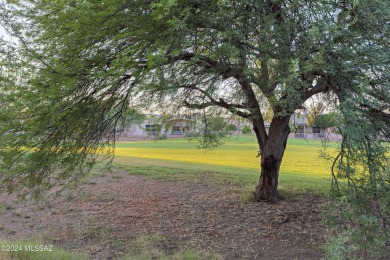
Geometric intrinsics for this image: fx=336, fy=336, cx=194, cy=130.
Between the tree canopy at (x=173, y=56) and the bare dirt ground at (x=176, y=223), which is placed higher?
the tree canopy at (x=173, y=56)

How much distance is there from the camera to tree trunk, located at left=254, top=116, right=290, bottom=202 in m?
8.59

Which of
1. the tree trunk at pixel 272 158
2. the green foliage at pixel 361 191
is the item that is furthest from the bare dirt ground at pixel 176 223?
the green foliage at pixel 361 191

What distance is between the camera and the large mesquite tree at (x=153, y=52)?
403cm

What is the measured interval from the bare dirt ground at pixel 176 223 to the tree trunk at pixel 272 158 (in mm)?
393

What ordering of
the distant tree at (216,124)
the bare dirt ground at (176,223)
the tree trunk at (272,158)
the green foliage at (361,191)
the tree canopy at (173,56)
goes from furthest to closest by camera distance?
the distant tree at (216,124) → the tree trunk at (272,158) → the bare dirt ground at (176,223) → the tree canopy at (173,56) → the green foliage at (361,191)

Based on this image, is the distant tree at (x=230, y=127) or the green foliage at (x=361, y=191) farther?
the distant tree at (x=230, y=127)

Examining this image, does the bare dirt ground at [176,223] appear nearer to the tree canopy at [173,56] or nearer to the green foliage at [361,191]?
the green foliage at [361,191]

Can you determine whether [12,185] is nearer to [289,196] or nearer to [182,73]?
[182,73]

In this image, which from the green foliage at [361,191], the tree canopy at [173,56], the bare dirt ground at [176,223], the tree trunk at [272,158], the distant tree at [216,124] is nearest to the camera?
the green foliage at [361,191]

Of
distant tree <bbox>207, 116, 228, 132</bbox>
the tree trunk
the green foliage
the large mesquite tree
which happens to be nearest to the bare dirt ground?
the tree trunk

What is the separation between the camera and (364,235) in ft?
12.7

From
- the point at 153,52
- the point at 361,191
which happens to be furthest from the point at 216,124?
the point at 361,191

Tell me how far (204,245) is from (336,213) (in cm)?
291

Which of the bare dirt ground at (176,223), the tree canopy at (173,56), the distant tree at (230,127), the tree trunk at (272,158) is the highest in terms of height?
the tree canopy at (173,56)
